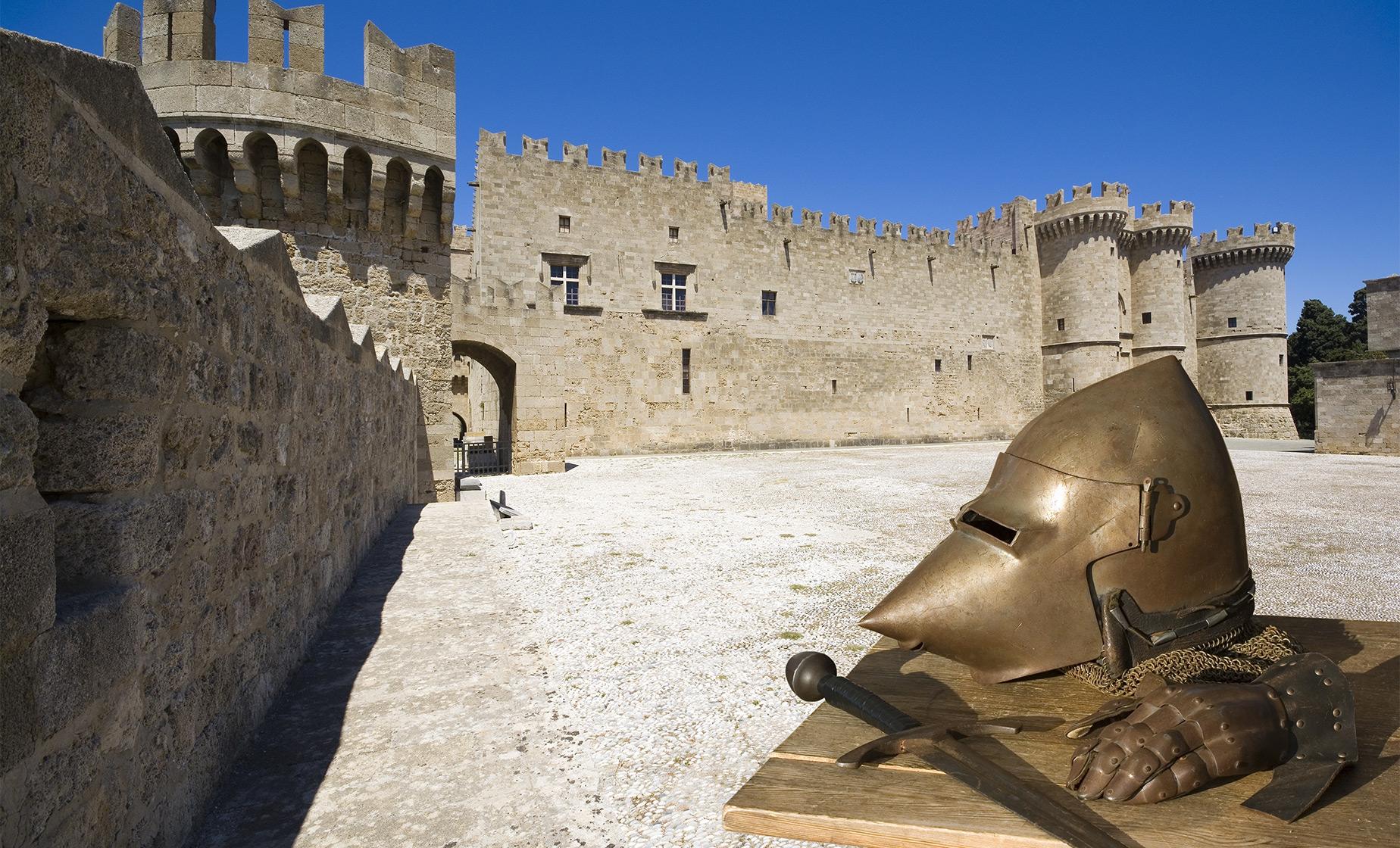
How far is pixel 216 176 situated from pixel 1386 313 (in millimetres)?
29317

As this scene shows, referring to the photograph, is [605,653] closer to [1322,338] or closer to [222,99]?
[222,99]

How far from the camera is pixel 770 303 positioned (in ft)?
76.8

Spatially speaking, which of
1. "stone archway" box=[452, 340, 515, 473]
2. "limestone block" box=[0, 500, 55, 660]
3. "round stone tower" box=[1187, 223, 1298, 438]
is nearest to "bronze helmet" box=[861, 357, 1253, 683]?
"limestone block" box=[0, 500, 55, 660]

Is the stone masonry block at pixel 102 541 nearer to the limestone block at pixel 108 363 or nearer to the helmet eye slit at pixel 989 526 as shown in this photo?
the limestone block at pixel 108 363

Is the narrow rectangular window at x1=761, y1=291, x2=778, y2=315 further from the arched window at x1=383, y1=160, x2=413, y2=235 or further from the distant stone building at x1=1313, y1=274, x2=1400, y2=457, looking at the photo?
the arched window at x1=383, y1=160, x2=413, y2=235

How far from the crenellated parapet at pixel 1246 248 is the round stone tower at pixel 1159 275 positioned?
272cm

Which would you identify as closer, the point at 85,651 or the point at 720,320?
the point at 85,651

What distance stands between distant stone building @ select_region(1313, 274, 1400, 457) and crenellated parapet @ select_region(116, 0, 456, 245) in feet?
71.0

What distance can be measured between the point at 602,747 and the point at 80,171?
237 cm

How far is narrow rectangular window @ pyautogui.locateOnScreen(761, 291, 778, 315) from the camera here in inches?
918

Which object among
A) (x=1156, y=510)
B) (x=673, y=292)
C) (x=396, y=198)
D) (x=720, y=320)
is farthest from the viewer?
(x=720, y=320)

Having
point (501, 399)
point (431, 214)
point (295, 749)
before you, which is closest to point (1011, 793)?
point (295, 749)

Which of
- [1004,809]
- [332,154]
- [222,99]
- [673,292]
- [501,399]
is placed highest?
[673,292]

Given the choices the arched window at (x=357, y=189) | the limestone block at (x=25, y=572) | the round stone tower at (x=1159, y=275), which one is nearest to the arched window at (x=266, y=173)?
the arched window at (x=357, y=189)
